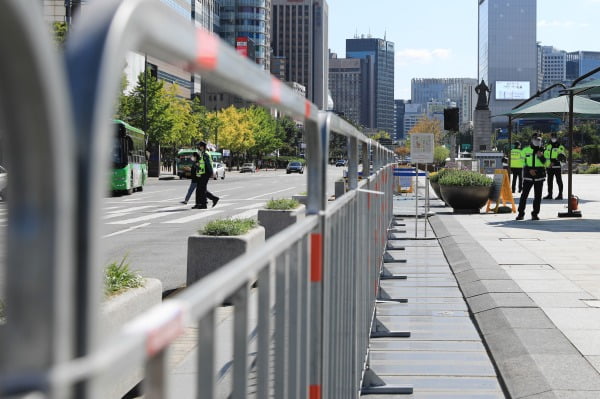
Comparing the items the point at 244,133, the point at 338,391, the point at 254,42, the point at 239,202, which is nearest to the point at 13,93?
the point at 338,391

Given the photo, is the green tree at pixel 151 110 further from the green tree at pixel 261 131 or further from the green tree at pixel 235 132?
the green tree at pixel 261 131

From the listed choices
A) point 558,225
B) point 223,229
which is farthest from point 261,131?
point 223,229

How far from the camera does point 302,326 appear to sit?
2816 millimetres

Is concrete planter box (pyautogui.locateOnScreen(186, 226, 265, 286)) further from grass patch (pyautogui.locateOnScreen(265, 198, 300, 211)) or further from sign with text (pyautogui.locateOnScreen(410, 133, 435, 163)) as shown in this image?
sign with text (pyautogui.locateOnScreen(410, 133, 435, 163))

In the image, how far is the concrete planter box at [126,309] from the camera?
16.7 feet

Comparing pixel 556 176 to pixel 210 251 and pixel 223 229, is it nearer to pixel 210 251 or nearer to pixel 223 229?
pixel 223 229

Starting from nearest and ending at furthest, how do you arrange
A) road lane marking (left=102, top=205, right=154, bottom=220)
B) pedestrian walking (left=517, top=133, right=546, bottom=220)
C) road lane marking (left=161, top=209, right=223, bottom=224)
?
pedestrian walking (left=517, top=133, right=546, bottom=220)
road lane marking (left=161, top=209, right=223, bottom=224)
road lane marking (left=102, top=205, right=154, bottom=220)

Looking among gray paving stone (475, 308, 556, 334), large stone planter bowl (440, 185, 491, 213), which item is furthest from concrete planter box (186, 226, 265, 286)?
large stone planter bowl (440, 185, 491, 213)

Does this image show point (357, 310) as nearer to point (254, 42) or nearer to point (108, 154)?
point (108, 154)

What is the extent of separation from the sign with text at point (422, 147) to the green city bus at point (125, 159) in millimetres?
16197

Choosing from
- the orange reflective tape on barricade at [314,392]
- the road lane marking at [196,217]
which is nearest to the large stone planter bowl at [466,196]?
the road lane marking at [196,217]

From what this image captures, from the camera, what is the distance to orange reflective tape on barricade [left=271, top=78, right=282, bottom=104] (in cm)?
200

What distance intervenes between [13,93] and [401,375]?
577 centimetres

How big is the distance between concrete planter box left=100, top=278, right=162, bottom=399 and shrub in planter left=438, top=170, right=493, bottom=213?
1693 centimetres
